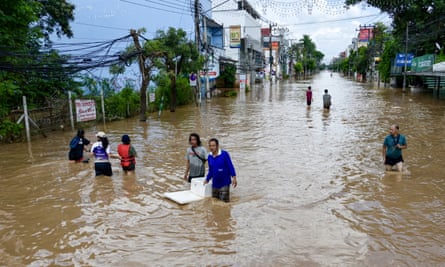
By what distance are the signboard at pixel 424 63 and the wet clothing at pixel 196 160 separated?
2756 centimetres

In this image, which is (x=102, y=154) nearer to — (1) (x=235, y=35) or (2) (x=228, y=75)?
(1) (x=235, y=35)

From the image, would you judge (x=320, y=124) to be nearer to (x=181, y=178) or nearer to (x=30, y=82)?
(x=181, y=178)

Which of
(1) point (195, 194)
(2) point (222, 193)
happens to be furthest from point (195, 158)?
(2) point (222, 193)

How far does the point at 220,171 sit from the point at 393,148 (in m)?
4.88

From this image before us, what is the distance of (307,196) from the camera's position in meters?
8.25

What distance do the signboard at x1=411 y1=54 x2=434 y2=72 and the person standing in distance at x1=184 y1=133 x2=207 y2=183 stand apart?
90.4 ft

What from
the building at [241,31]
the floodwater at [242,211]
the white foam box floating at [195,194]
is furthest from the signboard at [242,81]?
the white foam box floating at [195,194]

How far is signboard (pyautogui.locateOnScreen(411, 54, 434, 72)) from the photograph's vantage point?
30028 millimetres

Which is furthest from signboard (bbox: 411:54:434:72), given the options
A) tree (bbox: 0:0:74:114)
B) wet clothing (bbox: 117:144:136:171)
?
wet clothing (bbox: 117:144:136:171)

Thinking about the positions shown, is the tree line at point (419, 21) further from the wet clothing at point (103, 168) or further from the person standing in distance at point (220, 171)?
the wet clothing at point (103, 168)

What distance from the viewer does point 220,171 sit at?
7.25 m

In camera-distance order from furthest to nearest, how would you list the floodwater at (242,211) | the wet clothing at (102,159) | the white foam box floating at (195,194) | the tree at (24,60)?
the tree at (24,60) → the wet clothing at (102,159) → the white foam box floating at (195,194) → the floodwater at (242,211)

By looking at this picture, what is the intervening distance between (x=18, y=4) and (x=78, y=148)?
7650 millimetres

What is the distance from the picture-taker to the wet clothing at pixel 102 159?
358 inches
